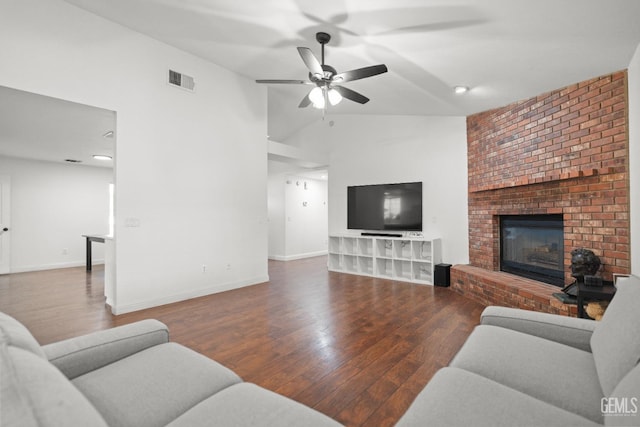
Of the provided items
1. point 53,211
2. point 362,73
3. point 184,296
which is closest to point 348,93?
point 362,73

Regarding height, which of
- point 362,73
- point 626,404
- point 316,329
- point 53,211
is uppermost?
point 362,73

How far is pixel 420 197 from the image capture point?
5457mm

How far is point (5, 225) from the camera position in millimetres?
6035

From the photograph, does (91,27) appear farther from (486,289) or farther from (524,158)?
(486,289)

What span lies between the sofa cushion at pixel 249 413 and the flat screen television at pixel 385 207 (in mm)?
4847

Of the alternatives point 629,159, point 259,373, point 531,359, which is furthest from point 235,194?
point 629,159

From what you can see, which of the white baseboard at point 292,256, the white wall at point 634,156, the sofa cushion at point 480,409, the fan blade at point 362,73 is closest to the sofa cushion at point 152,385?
the sofa cushion at point 480,409

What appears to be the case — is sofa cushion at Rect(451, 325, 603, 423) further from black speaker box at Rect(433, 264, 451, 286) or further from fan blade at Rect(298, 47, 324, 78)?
black speaker box at Rect(433, 264, 451, 286)

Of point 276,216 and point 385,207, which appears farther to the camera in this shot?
point 276,216

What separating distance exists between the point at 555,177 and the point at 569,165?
200mm

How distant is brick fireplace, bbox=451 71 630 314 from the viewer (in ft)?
9.41

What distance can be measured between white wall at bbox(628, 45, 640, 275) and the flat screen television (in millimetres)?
2911

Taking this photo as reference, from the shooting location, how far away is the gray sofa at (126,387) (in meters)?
0.59

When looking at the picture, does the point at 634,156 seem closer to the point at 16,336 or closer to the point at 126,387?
the point at 126,387
